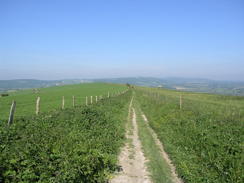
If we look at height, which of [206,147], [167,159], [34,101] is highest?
[206,147]

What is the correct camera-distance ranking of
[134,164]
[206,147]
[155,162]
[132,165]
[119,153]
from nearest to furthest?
[132,165], [134,164], [155,162], [206,147], [119,153]

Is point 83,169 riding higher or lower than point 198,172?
higher

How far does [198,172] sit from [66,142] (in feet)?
17.7

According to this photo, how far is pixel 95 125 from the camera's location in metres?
12.2

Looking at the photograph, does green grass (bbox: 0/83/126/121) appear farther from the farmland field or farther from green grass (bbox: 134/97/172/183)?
green grass (bbox: 134/97/172/183)

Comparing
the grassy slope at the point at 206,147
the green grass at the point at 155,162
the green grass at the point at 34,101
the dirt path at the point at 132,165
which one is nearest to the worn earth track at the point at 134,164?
the dirt path at the point at 132,165

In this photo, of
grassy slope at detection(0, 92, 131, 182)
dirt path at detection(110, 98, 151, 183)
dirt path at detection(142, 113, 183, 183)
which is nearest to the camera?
grassy slope at detection(0, 92, 131, 182)

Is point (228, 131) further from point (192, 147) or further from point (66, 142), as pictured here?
point (66, 142)

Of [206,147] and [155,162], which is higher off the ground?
[206,147]

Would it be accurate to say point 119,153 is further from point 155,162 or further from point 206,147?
point 206,147

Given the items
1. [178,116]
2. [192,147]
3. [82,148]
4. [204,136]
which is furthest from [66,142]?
[178,116]

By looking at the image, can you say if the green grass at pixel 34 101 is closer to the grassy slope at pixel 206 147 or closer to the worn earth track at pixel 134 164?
the worn earth track at pixel 134 164

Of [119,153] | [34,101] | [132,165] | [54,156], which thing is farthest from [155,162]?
[34,101]

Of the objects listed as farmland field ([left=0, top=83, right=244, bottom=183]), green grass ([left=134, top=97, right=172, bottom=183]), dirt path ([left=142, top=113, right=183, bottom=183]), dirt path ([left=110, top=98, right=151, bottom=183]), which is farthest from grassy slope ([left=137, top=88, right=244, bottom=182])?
dirt path ([left=110, top=98, right=151, bottom=183])
